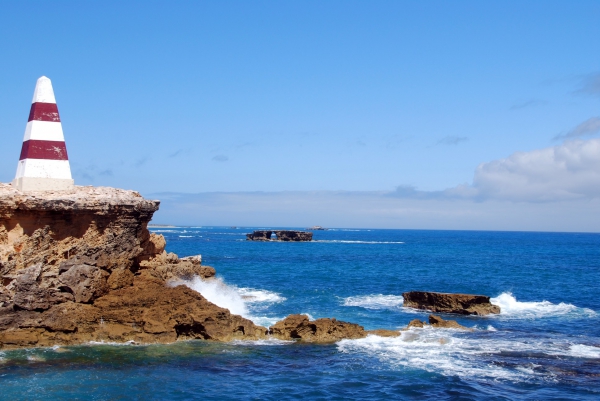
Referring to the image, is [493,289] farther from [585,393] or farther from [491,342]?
[585,393]

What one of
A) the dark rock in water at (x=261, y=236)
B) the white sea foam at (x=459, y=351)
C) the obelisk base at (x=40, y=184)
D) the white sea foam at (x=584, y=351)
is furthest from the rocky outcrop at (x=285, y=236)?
the white sea foam at (x=584, y=351)

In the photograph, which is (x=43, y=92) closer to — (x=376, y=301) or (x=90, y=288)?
(x=90, y=288)

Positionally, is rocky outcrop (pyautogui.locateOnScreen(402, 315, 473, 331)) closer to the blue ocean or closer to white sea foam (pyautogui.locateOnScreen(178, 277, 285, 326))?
the blue ocean

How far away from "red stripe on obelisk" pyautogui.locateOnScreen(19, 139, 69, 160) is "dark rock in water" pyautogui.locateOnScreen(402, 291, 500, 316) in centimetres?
1943

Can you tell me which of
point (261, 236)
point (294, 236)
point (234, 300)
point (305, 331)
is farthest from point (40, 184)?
point (294, 236)

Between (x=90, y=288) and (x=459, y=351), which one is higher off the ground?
(x=90, y=288)

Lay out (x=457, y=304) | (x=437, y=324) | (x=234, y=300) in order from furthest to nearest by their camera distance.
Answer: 1. (x=457, y=304)
2. (x=234, y=300)
3. (x=437, y=324)

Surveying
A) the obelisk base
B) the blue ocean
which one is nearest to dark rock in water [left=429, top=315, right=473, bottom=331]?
the blue ocean

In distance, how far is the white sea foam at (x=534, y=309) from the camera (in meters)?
28.7

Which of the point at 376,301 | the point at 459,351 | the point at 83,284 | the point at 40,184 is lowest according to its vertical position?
the point at 376,301

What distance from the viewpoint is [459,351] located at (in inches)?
744

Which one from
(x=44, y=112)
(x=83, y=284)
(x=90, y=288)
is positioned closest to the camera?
(x=83, y=284)

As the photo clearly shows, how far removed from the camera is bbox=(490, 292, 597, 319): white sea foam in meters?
28.7

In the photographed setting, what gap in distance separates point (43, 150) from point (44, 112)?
1.43 metres
